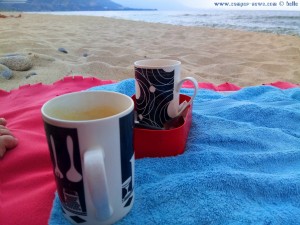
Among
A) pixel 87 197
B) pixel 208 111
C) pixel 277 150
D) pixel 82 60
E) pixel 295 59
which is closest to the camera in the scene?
pixel 87 197

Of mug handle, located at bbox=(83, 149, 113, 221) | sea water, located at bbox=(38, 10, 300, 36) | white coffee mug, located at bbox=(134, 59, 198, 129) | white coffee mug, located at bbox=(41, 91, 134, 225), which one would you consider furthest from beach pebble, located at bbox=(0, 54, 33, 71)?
sea water, located at bbox=(38, 10, 300, 36)

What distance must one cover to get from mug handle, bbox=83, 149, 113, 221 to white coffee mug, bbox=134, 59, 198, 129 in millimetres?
238

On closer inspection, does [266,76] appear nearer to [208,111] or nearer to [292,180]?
[208,111]

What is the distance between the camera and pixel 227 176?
43 cm

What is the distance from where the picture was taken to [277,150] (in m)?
0.54

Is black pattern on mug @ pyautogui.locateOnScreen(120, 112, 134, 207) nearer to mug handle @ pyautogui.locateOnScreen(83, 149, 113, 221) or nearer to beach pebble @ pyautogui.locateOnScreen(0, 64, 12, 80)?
mug handle @ pyautogui.locateOnScreen(83, 149, 113, 221)

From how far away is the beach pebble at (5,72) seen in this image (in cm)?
115

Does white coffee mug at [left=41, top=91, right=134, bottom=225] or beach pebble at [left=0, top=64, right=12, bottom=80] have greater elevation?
white coffee mug at [left=41, top=91, right=134, bottom=225]

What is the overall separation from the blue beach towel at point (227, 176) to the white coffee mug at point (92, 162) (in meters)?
0.04

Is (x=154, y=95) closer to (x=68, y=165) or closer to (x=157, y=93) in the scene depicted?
(x=157, y=93)

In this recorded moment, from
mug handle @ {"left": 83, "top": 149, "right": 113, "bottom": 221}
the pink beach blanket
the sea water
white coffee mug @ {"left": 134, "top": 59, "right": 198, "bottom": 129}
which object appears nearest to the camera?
mug handle @ {"left": 83, "top": 149, "right": 113, "bottom": 221}

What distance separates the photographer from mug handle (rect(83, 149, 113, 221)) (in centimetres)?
28

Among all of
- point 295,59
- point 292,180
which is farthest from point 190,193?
point 295,59

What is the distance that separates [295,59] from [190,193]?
1520mm
